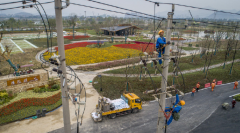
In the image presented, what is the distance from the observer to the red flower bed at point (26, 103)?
500 inches

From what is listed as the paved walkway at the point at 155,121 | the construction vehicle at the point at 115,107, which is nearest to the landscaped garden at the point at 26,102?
the paved walkway at the point at 155,121

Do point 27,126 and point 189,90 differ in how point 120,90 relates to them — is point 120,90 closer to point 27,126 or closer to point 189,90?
point 189,90

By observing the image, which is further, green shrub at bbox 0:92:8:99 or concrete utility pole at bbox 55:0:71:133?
green shrub at bbox 0:92:8:99

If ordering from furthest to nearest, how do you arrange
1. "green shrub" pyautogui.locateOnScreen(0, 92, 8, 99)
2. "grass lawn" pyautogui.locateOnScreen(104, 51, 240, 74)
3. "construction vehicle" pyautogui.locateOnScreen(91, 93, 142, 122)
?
"grass lawn" pyautogui.locateOnScreen(104, 51, 240, 74), "green shrub" pyautogui.locateOnScreen(0, 92, 8, 99), "construction vehicle" pyautogui.locateOnScreen(91, 93, 142, 122)

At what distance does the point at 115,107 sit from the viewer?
515 inches

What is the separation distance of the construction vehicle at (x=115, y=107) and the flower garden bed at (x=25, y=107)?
4.50 meters

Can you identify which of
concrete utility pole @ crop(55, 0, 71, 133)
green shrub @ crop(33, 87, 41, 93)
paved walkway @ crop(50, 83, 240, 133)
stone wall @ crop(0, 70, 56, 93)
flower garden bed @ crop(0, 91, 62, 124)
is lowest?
paved walkway @ crop(50, 83, 240, 133)

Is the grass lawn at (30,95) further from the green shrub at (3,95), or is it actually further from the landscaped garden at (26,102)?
the green shrub at (3,95)

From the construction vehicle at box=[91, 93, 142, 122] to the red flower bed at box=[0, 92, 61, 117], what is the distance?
182 inches

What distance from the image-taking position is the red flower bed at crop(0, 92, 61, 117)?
12695 millimetres

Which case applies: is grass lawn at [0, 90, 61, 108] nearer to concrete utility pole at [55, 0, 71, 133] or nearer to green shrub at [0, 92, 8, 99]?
→ green shrub at [0, 92, 8, 99]

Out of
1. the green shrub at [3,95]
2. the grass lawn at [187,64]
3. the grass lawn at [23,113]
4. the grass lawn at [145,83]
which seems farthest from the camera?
the grass lawn at [187,64]

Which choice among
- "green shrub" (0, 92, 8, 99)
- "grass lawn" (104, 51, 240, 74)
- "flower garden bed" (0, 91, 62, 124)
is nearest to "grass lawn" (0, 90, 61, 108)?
"flower garden bed" (0, 91, 62, 124)

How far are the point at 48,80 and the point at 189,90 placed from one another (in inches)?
615
